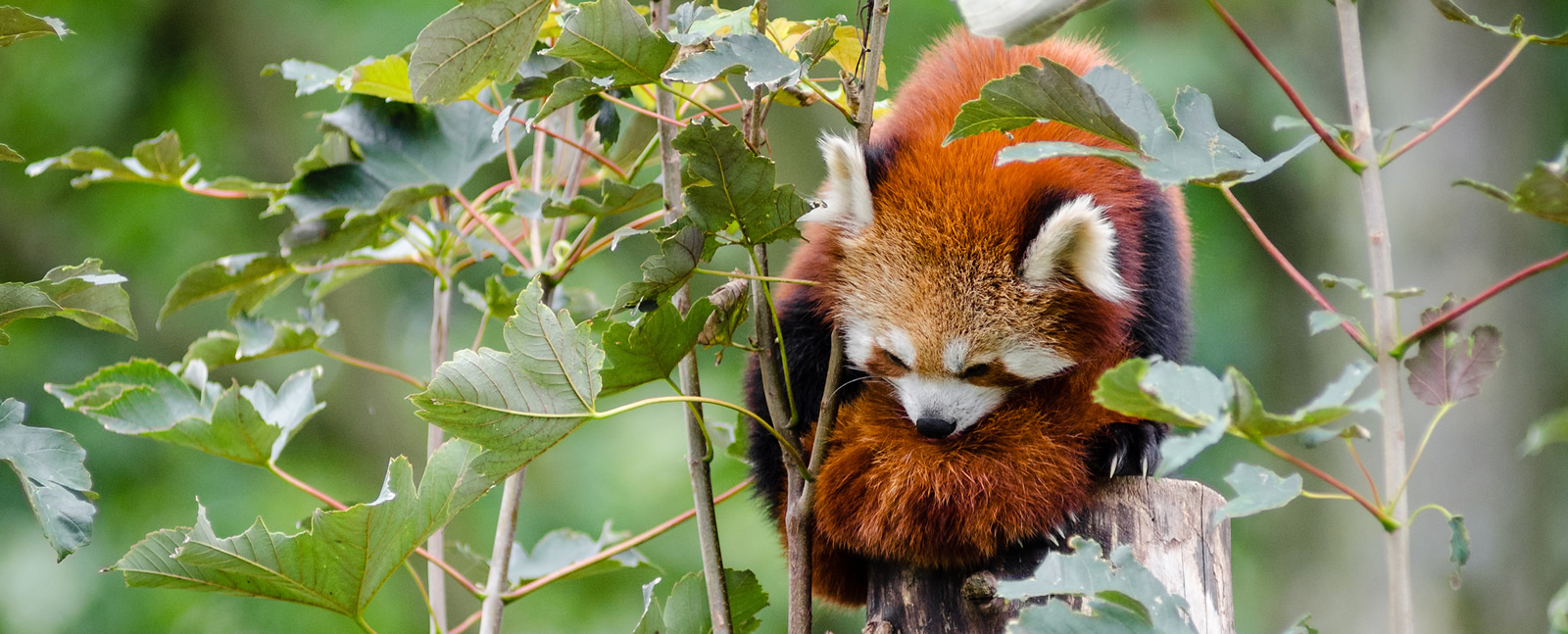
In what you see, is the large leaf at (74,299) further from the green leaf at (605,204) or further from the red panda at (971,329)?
the red panda at (971,329)

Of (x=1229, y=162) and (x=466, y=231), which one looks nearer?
(x=1229, y=162)

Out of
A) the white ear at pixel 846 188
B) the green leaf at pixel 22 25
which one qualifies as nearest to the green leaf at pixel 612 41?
the white ear at pixel 846 188

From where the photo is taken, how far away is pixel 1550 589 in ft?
14.2

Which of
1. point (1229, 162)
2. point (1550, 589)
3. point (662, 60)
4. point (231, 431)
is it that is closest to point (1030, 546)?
point (1229, 162)

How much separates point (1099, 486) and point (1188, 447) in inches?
29.9

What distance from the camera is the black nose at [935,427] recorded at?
1.54 meters

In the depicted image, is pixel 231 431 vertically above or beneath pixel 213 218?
above

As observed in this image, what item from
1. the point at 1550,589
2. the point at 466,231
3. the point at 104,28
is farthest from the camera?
the point at 104,28

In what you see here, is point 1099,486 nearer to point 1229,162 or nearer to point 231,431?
point 1229,162

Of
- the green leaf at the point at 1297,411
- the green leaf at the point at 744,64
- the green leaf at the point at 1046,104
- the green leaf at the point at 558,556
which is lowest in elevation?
the green leaf at the point at 558,556

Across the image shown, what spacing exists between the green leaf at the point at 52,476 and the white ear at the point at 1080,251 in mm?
1180

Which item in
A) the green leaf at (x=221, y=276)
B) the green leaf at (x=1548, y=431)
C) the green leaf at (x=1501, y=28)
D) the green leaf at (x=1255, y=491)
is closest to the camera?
the green leaf at (x=1548, y=431)

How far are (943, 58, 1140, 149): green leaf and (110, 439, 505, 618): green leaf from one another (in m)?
0.62

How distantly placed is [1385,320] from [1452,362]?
13 cm
